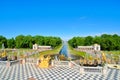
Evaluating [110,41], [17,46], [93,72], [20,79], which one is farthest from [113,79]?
[17,46]

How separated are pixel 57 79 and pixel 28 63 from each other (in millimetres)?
9121

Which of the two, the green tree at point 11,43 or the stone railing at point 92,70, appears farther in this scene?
the green tree at point 11,43

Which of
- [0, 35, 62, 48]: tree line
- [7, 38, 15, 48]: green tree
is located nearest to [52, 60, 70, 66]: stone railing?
[0, 35, 62, 48]: tree line

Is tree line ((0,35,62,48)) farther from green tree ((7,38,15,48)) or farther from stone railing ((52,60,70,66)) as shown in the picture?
stone railing ((52,60,70,66))

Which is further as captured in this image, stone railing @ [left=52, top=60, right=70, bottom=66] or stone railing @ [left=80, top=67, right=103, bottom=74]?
stone railing @ [left=52, top=60, right=70, bottom=66]

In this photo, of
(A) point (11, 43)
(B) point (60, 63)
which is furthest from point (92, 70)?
(A) point (11, 43)

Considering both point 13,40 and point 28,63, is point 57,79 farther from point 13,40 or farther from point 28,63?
point 13,40

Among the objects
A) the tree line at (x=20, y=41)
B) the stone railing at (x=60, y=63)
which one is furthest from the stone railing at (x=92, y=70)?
the tree line at (x=20, y=41)

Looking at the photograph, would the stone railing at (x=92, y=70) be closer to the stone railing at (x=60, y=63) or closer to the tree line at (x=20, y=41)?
the stone railing at (x=60, y=63)

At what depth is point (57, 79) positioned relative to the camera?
14.8 metres

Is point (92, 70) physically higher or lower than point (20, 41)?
lower

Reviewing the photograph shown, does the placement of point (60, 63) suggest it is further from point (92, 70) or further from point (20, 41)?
point (20, 41)

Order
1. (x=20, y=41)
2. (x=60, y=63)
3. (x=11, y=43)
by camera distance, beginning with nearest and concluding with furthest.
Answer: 1. (x=60, y=63)
2. (x=20, y=41)
3. (x=11, y=43)

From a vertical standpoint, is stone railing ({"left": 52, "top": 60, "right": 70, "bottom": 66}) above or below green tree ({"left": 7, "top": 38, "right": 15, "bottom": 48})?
below
